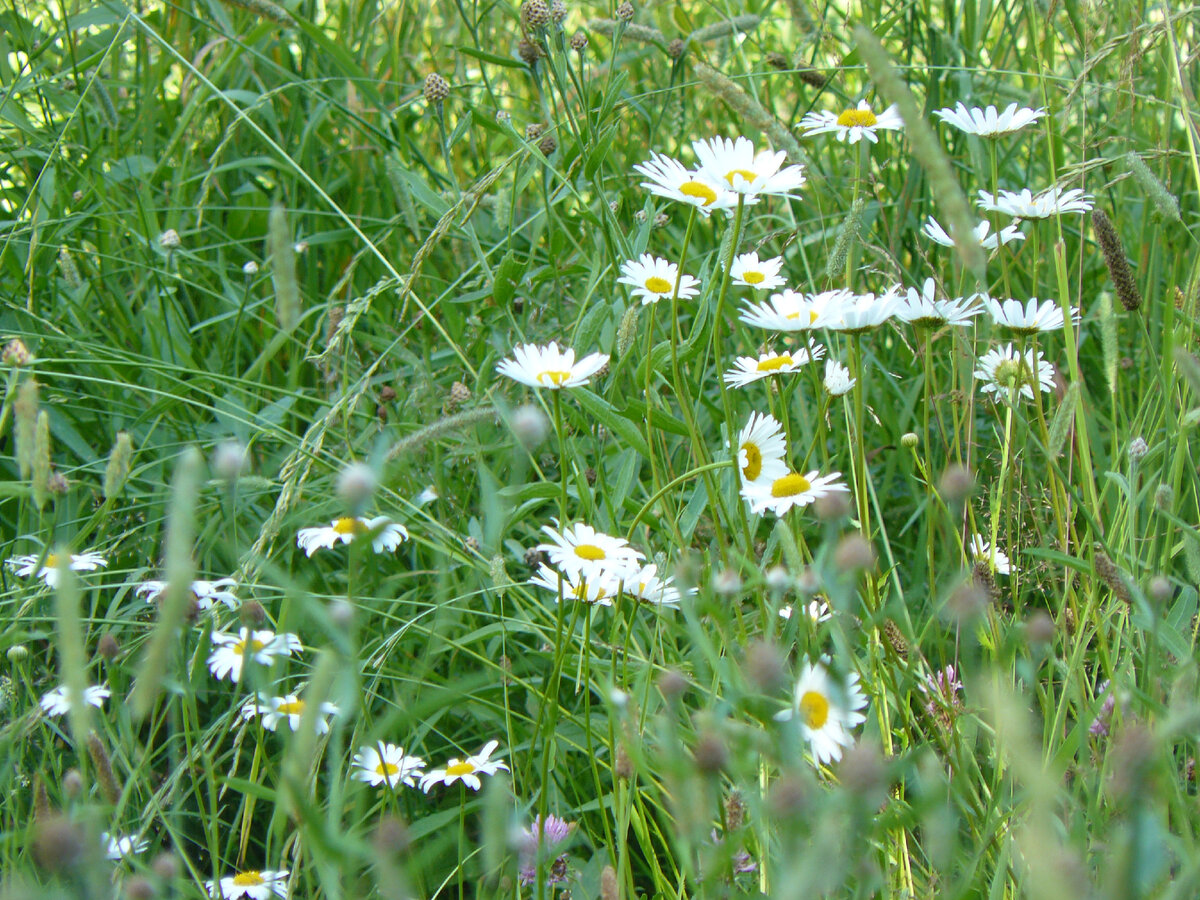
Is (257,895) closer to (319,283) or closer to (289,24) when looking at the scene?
(289,24)

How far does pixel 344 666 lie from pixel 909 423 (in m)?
1.34

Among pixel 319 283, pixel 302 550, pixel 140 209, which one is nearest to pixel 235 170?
pixel 319 283

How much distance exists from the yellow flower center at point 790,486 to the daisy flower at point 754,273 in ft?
1.03

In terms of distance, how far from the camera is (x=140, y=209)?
174 centimetres

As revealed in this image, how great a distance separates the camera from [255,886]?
0.92 meters

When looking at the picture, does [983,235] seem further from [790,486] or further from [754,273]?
[790,486]

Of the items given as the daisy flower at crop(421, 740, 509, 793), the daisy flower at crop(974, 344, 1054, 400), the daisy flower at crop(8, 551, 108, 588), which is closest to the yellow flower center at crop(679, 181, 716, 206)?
the daisy flower at crop(974, 344, 1054, 400)

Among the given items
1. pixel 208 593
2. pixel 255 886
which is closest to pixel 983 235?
pixel 208 593

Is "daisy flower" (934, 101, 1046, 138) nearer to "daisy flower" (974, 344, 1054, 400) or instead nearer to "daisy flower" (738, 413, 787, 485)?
"daisy flower" (974, 344, 1054, 400)

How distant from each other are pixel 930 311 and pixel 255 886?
842mm

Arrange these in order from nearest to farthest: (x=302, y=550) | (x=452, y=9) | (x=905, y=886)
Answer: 1. (x=905, y=886)
2. (x=302, y=550)
3. (x=452, y=9)

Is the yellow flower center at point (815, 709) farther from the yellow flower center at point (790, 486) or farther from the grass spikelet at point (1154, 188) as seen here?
the grass spikelet at point (1154, 188)

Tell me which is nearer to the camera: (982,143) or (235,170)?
(982,143)

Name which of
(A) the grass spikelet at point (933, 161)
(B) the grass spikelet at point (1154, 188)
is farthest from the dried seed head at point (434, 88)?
(A) the grass spikelet at point (933, 161)
